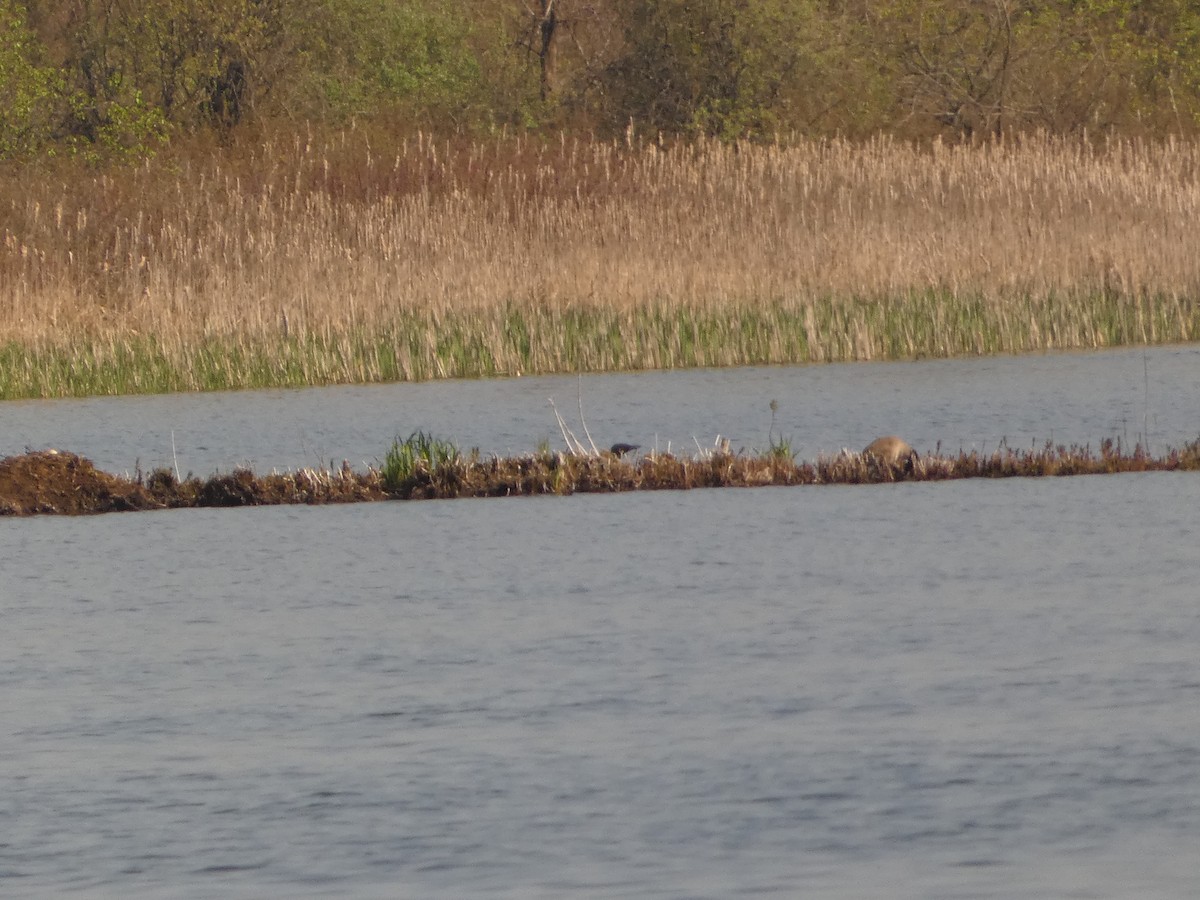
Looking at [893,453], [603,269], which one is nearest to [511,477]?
[893,453]

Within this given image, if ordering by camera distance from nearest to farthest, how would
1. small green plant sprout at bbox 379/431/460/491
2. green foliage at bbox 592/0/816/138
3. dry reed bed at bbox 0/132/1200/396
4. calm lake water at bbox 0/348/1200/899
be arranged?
1. calm lake water at bbox 0/348/1200/899
2. small green plant sprout at bbox 379/431/460/491
3. dry reed bed at bbox 0/132/1200/396
4. green foliage at bbox 592/0/816/138

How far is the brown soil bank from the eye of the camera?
1305 cm

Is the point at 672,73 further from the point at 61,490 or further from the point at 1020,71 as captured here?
the point at 61,490

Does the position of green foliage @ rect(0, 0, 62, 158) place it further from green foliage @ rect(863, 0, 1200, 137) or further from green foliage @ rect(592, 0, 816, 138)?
green foliage @ rect(863, 0, 1200, 137)

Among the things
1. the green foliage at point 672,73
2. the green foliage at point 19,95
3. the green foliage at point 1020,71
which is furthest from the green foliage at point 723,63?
the green foliage at point 19,95

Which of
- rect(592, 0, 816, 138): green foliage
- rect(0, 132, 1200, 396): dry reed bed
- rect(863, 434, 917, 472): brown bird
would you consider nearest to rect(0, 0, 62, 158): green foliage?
rect(0, 132, 1200, 396): dry reed bed

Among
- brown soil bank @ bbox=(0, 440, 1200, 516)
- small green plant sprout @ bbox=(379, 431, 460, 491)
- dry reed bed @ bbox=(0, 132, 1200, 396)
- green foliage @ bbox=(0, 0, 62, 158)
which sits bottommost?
brown soil bank @ bbox=(0, 440, 1200, 516)

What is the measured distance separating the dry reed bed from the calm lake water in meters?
7.63

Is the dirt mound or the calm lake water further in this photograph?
the dirt mound

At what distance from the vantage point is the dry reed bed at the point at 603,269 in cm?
2045

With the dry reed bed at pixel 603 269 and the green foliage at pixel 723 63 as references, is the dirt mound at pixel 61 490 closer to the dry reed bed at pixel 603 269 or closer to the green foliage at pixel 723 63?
the dry reed bed at pixel 603 269

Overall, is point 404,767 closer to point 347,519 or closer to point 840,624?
point 840,624

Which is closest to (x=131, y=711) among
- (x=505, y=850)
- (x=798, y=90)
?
(x=505, y=850)

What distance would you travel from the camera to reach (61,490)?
43.7 feet
